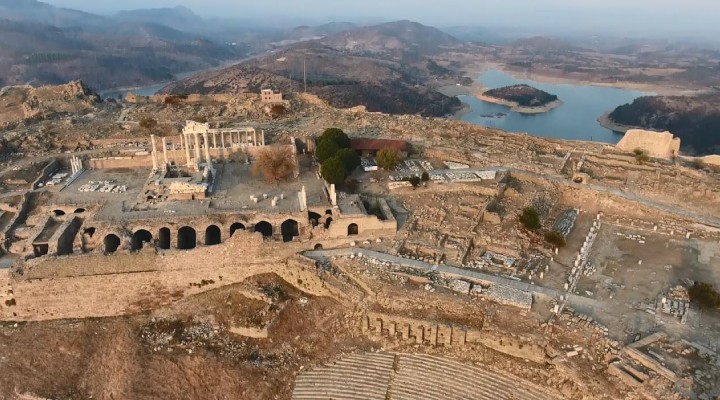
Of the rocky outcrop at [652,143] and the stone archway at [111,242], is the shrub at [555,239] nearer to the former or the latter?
the rocky outcrop at [652,143]

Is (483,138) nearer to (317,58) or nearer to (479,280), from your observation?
(479,280)

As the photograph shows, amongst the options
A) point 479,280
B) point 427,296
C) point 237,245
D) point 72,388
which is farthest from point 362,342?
point 72,388

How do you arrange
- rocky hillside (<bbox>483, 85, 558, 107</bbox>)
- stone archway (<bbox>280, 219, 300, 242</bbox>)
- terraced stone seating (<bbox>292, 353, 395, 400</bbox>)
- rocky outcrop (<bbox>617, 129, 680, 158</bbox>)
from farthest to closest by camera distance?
rocky hillside (<bbox>483, 85, 558, 107</bbox>) < rocky outcrop (<bbox>617, 129, 680, 158</bbox>) < stone archway (<bbox>280, 219, 300, 242</bbox>) < terraced stone seating (<bbox>292, 353, 395, 400</bbox>)

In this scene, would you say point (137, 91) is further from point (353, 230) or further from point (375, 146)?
point (353, 230)

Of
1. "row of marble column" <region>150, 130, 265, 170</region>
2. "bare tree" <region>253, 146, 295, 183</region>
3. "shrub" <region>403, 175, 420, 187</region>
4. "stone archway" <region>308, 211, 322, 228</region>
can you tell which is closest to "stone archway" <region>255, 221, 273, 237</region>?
"stone archway" <region>308, 211, 322, 228</region>

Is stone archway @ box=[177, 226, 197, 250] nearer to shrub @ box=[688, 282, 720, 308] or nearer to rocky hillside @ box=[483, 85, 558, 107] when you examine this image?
shrub @ box=[688, 282, 720, 308]

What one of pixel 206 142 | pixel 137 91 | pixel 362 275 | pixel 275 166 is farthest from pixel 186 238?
pixel 137 91
